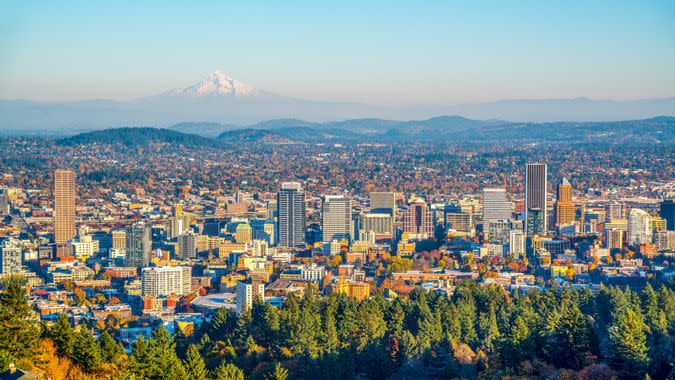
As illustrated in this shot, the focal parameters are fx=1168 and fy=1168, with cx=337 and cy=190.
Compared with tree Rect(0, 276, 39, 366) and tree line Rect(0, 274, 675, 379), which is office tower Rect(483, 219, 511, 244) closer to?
tree line Rect(0, 274, 675, 379)

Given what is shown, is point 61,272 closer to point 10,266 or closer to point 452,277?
point 10,266

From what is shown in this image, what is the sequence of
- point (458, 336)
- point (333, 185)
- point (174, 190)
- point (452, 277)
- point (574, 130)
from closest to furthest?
point (458, 336)
point (452, 277)
point (174, 190)
point (333, 185)
point (574, 130)

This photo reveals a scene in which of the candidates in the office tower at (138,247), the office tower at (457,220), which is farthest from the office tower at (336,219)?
the office tower at (138,247)

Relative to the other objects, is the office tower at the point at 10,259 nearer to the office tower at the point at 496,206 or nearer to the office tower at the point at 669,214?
the office tower at the point at 496,206

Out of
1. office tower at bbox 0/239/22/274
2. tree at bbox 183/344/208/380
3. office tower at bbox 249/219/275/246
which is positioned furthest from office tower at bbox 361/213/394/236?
tree at bbox 183/344/208/380

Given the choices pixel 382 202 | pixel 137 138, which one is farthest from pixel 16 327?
pixel 137 138

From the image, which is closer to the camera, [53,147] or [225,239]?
[225,239]

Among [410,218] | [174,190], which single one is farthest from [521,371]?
[174,190]
